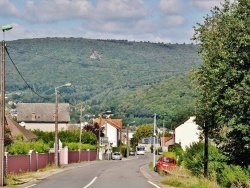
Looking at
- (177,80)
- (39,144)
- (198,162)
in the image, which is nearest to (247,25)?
(198,162)

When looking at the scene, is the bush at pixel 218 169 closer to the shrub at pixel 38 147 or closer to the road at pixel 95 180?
the road at pixel 95 180

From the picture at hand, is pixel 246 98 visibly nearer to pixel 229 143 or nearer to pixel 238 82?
pixel 238 82

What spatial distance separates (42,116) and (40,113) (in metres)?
0.99

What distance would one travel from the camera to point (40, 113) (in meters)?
133

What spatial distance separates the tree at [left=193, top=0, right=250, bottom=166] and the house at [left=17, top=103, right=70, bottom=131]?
10268 centimetres

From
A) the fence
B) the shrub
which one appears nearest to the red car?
the fence

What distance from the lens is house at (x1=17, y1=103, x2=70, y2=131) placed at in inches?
5192

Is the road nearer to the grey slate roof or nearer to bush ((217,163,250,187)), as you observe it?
bush ((217,163,250,187))

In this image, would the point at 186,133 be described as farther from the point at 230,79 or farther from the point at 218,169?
the point at 230,79

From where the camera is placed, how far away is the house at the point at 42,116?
433ft

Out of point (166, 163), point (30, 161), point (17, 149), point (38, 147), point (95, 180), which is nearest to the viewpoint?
point (95, 180)

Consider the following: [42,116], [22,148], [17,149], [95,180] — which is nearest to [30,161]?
[22,148]

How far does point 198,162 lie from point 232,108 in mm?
15270

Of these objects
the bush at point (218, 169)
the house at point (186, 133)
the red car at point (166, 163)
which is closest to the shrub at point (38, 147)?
the red car at point (166, 163)
